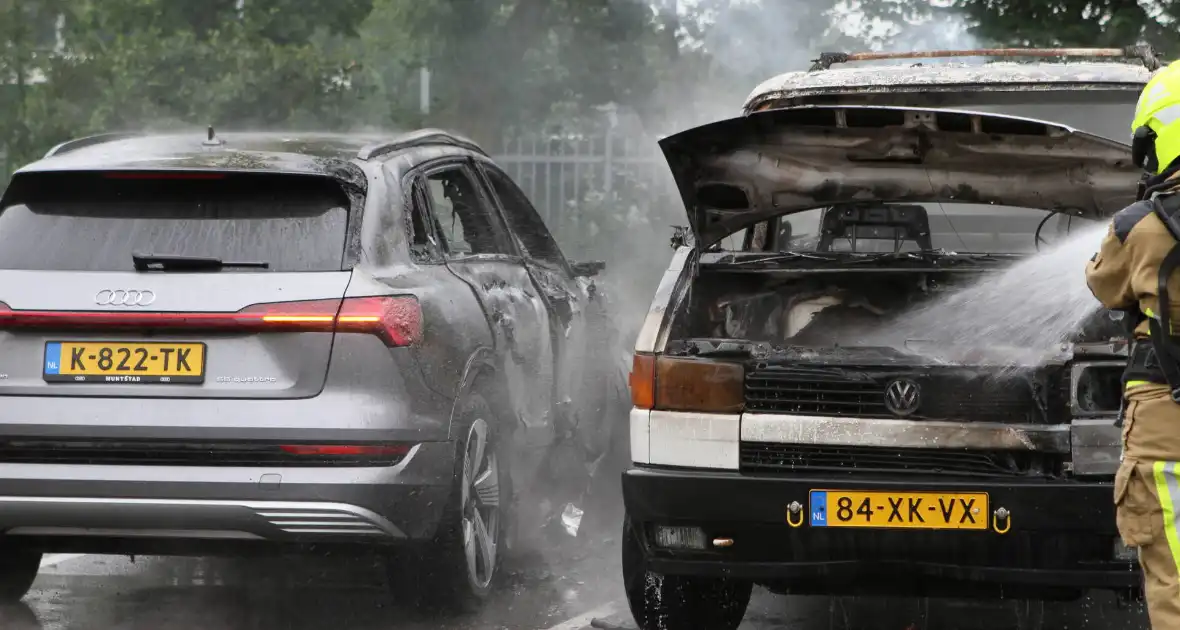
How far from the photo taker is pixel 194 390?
505 cm

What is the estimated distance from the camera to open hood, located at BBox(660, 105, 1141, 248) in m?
5.17

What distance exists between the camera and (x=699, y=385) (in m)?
4.88

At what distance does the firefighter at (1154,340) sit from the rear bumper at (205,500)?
7.73 ft

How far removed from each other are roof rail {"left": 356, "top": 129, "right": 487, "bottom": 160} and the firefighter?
2808 millimetres

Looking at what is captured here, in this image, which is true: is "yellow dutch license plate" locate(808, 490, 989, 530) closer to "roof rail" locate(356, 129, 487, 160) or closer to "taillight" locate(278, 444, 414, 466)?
"taillight" locate(278, 444, 414, 466)

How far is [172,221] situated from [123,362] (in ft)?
1.74

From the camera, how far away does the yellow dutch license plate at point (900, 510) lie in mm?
4578

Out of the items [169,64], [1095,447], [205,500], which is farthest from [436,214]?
[169,64]

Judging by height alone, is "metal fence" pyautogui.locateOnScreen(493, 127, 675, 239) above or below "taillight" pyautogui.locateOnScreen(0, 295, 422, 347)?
below

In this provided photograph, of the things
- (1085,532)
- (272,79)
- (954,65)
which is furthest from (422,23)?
(1085,532)

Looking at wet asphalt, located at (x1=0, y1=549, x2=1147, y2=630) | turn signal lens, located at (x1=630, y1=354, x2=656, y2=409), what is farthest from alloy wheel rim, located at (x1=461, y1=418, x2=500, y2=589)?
turn signal lens, located at (x1=630, y1=354, x2=656, y2=409)

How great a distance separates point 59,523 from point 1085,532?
122 inches

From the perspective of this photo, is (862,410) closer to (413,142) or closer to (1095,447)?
(1095,447)

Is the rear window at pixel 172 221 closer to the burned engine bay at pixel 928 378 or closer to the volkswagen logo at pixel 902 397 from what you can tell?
the burned engine bay at pixel 928 378
